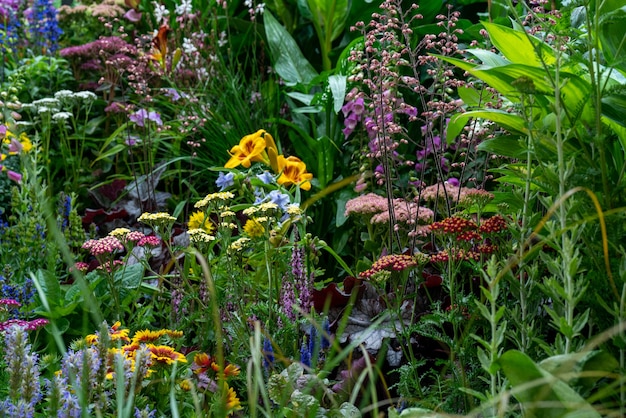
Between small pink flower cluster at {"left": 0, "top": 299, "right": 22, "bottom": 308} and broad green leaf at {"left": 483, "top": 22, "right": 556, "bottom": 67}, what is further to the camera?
small pink flower cluster at {"left": 0, "top": 299, "right": 22, "bottom": 308}

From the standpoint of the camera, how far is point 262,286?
2.71 m

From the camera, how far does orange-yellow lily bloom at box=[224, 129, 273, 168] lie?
10.1 feet

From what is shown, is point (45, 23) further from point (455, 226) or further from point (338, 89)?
point (455, 226)

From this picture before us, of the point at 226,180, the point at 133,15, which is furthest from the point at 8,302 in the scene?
the point at 133,15

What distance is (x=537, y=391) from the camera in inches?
56.5

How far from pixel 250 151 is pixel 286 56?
1466 mm

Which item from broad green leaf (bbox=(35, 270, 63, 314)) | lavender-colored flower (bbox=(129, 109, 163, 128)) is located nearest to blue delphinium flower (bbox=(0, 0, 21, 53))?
lavender-colored flower (bbox=(129, 109, 163, 128))

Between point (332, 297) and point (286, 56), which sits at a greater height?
point (286, 56)

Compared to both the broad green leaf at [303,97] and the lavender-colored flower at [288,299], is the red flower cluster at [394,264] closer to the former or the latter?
the lavender-colored flower at [288,299]

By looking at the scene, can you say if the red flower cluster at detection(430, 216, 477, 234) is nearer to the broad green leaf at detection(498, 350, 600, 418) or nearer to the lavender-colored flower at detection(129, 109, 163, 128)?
the broad green leaf at detection(498, 350, 600, 418)

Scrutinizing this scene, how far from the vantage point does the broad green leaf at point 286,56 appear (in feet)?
14.4

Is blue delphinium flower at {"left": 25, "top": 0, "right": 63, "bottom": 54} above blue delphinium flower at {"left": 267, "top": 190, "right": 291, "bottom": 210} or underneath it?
above

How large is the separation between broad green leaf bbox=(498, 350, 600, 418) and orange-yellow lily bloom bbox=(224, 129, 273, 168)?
1.79 meters

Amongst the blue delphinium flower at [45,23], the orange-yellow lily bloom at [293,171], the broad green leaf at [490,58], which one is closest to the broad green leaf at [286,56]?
the orange-yellow lily bloom at [293,171]
